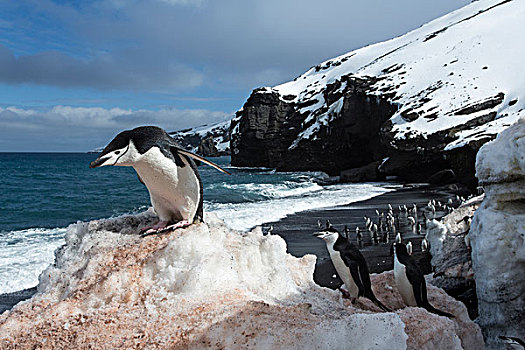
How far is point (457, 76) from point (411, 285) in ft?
134

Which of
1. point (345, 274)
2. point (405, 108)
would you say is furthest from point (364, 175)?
point (345, 274)

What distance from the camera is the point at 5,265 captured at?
462 inches

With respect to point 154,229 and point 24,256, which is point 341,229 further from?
point 154,229

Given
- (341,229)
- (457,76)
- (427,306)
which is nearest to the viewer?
(427,306)

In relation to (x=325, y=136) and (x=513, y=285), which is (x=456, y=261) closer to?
(x=513, y=285)

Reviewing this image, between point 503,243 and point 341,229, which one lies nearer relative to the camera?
point 503,243

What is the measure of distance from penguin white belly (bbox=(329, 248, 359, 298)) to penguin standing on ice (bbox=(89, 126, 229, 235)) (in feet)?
7.32

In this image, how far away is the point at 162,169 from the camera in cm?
345

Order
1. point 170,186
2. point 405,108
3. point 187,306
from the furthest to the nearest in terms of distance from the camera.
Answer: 1. point 405,108
2. point 170,186
3. point 187,306

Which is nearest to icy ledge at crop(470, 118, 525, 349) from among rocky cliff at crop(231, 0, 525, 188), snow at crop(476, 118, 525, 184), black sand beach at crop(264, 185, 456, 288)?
snow at crop(476, 118, 525, 184)

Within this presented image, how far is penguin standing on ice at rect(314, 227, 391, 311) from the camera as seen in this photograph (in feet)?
14.8

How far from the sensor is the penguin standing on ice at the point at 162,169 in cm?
325

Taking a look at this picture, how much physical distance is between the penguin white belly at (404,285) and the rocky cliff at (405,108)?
22.9m

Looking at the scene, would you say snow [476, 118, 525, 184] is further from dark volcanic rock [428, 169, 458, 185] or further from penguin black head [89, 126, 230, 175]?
dark volcanic rock [428, 169, 458, 185]
